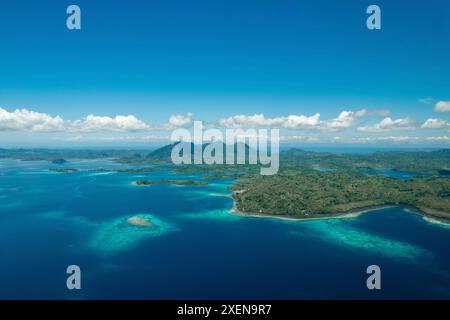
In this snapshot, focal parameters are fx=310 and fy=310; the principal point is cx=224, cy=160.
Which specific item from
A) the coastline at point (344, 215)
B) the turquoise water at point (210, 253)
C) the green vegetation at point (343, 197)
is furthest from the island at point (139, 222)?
the green vegetation at point (343, 197)

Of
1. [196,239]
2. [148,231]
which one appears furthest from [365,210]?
[148,231]

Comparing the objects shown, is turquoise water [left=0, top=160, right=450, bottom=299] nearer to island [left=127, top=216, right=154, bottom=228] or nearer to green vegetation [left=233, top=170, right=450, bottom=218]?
island [left=127, top=216, right=154, bottom=228]

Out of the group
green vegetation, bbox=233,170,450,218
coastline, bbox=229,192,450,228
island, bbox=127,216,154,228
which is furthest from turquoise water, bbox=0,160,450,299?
green vegetation, bbox=233,170,450,218

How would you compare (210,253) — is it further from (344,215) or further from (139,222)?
(344,215)

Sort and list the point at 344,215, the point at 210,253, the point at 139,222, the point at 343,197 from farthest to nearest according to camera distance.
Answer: the point at 343,197, the point at 344,215, the point at 139,222, the point at 210,253

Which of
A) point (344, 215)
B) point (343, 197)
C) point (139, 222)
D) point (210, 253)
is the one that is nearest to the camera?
point (210, 253)

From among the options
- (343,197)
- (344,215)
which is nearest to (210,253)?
(344,215)

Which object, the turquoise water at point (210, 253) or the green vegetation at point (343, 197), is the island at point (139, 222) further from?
the green vegetation at point (343, 197)

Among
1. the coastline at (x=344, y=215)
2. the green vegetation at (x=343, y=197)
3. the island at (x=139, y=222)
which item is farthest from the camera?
the green vegetation at (x=343, y=197)

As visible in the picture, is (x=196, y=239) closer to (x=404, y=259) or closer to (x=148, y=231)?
(x=148, y=231)
